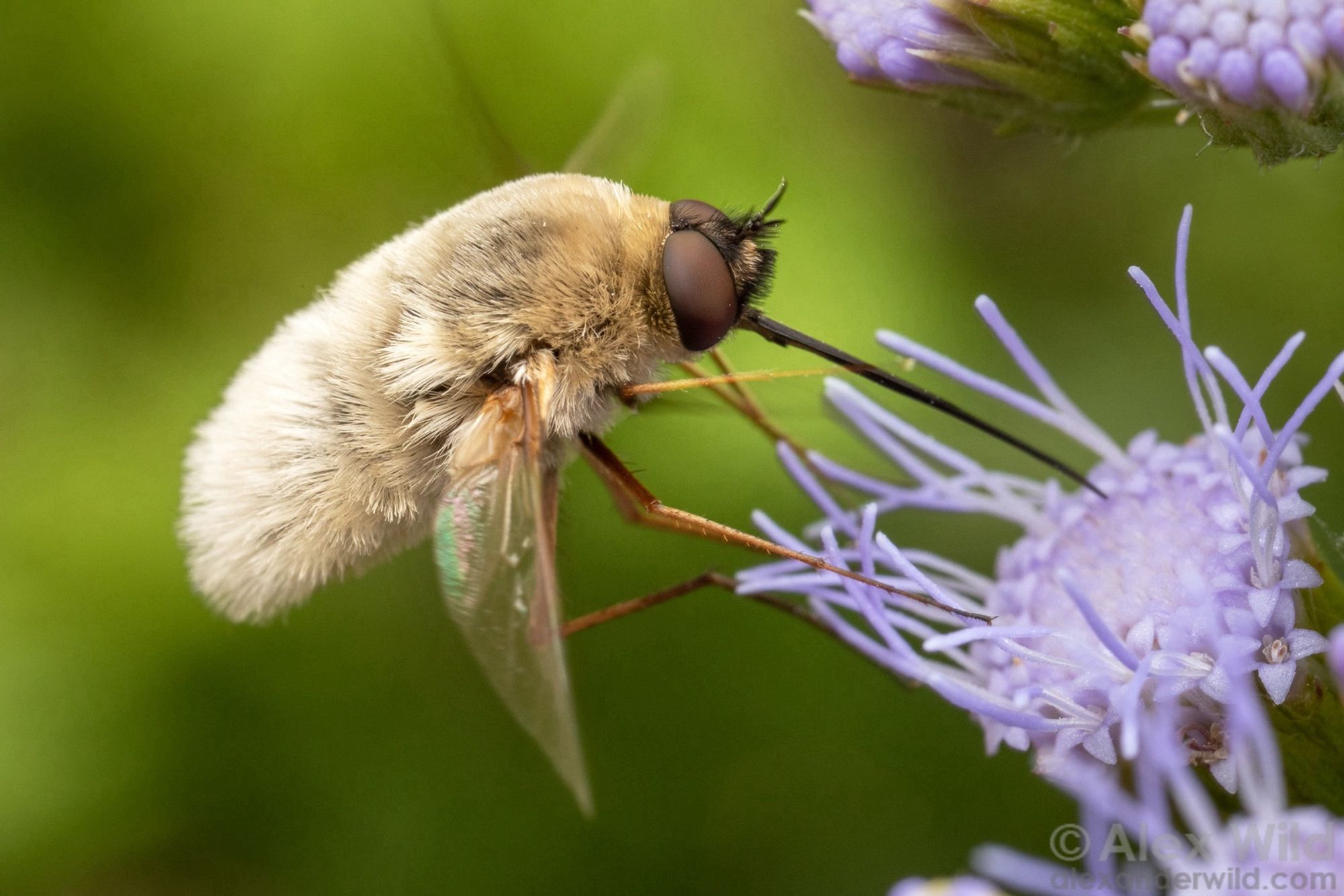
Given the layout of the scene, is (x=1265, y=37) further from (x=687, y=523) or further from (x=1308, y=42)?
(x=687, y=523)

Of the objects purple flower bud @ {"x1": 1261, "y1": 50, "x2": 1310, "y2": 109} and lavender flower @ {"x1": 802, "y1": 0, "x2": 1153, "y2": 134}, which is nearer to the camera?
purple flower bud @ {"x1": 1261, "y1": 50, "x2": 1310, "y2": 109}

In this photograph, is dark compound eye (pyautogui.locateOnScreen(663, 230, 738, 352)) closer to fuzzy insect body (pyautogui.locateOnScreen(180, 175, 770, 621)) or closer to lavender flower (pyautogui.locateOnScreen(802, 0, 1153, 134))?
fuzzy insect body (pyautogui.locateOnScreen(180, 175, 770, 621))

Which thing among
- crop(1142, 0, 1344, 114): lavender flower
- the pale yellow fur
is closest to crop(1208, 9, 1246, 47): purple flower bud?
crop(1142, 0, 1344, 114): lavender flower

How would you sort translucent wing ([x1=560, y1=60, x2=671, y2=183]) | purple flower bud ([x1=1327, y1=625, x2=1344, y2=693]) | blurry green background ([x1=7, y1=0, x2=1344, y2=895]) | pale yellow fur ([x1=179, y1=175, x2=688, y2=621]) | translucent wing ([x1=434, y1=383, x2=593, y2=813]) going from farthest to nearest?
blurry green background ([x1=7, y1=0, x2=1344, y2=895])
translucent wing ([x1=560, y1=60, x2=671, y2=183])
pale yellow fur ([x1=179, y1=175, x2=688, y2=621])
translucent wing ([x1=434, y1=383, x2=593, y2=813])
purple flower bud ([x1=1327, y1=625, x2=1344, y2=693])

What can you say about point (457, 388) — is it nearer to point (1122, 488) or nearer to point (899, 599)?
point (899, 599)

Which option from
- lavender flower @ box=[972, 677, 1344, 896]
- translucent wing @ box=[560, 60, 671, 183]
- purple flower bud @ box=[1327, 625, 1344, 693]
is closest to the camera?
lavender flower @ box=[972, 677, 1344, 896]

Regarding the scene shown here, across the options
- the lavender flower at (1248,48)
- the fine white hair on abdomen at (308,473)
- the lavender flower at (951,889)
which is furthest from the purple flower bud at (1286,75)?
the fine white hair on abdomen at (308,473)

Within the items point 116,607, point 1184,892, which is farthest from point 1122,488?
point 116,607

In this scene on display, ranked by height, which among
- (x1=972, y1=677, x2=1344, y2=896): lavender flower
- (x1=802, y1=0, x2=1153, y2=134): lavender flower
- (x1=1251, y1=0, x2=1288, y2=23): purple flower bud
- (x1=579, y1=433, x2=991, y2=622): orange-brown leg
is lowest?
(x1=972, y1=677, x2=1344, y2=896): lavender flower
